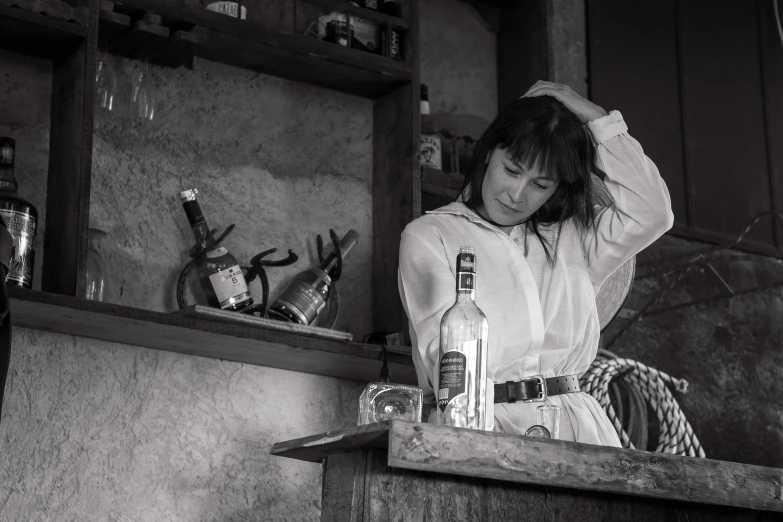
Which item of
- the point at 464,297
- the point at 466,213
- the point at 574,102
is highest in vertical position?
the point at 574,102

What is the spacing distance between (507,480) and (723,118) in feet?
9.87

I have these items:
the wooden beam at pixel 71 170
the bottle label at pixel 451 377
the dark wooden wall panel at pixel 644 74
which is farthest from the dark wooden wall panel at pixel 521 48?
the bottle label at pixel 451 377

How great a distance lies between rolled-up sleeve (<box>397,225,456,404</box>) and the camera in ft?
6.14

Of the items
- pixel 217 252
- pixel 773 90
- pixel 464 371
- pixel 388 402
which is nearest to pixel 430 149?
pixel 217 252

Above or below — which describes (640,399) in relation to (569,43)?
below

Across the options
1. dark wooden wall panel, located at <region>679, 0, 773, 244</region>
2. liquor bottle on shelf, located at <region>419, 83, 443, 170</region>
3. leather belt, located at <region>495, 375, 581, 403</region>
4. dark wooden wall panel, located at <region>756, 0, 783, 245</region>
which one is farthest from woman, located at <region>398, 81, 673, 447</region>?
dark wooden wall panel, located at <region>756, 0, 783, 245</region>

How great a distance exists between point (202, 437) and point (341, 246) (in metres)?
0.64

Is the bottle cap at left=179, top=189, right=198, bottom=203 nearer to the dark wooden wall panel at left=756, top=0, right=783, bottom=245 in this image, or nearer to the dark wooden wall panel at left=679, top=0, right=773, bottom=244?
the dark wooden wall panel at left=679, top=0, right=773, bottom=244

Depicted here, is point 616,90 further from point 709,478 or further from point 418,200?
point 709,478

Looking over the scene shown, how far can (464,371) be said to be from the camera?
1.55 m

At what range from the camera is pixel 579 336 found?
2.08 metres

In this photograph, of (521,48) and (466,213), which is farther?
(521,48)

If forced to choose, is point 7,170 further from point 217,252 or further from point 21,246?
point 217,252

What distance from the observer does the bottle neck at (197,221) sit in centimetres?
267
